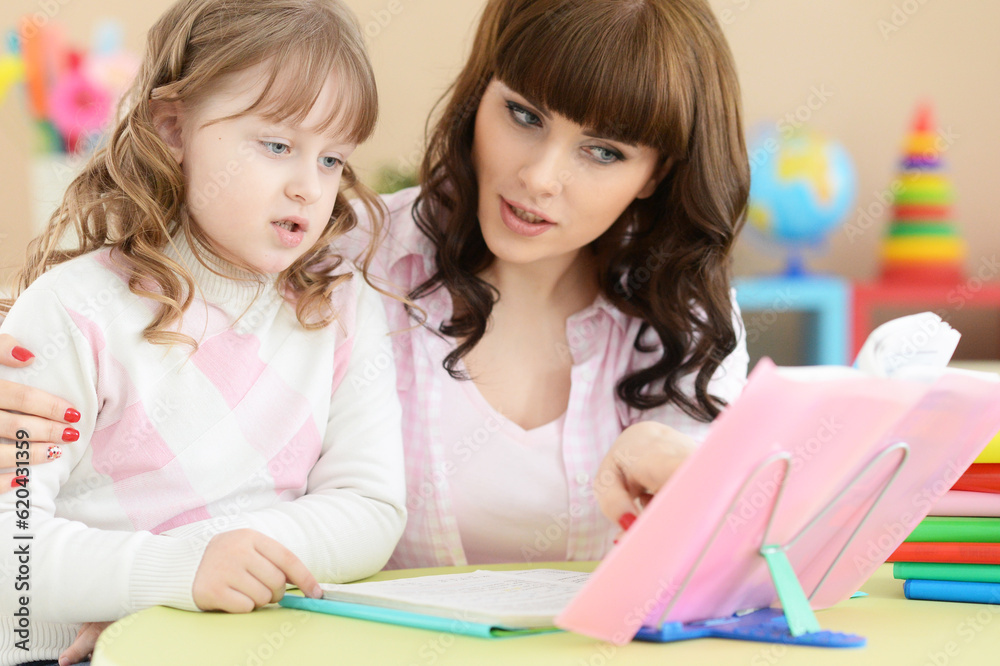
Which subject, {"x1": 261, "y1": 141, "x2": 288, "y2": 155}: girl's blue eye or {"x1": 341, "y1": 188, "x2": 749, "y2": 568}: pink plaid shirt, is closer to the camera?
{"x1": 261, "y1": 141, "x2": 288, "y2": 155}: girl's blue eye

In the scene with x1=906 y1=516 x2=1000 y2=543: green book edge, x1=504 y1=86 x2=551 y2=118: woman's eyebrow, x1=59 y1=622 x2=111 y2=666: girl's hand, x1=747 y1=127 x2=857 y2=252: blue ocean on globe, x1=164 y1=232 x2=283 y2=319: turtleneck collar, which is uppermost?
x1=504 y1=86 x2=551 y2=118: woman's eyebrow

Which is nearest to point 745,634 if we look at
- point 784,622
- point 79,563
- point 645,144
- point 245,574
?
point 784,622

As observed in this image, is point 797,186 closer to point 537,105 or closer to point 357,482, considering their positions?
point 537,105

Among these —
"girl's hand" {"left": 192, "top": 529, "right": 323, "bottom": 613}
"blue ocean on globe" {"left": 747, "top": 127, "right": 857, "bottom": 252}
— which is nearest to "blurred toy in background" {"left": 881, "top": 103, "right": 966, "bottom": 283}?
"blue ocean on globe" {"left": 747, "top": 127, "right": 857, "bottom": 252}

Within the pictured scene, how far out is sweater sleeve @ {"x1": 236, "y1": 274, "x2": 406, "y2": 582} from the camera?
35.2 inches

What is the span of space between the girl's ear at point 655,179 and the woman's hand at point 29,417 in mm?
740

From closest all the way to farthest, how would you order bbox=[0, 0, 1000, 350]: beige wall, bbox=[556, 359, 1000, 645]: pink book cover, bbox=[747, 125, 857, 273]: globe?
bbox=[556, 359, 1000, 645]: pink book cover → bbox=[747, 125, 857, 273]: globe → bbox=[0, 0, 1000, 350]: beige wall

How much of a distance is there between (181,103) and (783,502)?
697 millimetres

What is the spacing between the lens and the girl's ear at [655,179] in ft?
3.89

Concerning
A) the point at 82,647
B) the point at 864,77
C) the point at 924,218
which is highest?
the point at 864,77

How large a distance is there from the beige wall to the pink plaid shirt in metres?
1.30

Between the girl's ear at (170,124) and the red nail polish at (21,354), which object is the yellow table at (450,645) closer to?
the red nail polish at (21,354)

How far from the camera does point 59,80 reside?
229 cm

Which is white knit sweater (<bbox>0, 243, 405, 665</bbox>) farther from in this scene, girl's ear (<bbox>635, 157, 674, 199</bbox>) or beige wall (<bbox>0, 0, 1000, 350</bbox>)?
beige wall (<bbox>0, 0, 1000, 350</bbox>)
